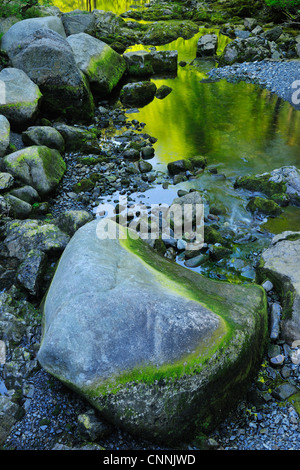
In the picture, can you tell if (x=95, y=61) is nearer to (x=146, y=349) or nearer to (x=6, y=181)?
(x=6, y=181)

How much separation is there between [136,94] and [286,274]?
454 inches

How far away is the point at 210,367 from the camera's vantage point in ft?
12.4

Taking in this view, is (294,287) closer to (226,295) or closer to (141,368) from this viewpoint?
(226,295)

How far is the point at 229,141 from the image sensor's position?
450 inches

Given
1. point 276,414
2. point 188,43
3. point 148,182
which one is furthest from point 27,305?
point 188,43

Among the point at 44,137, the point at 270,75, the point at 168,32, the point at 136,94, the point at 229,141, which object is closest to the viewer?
the point at 44,137

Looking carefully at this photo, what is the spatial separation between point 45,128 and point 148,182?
3.36 m

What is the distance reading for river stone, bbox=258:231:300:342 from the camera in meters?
4.88

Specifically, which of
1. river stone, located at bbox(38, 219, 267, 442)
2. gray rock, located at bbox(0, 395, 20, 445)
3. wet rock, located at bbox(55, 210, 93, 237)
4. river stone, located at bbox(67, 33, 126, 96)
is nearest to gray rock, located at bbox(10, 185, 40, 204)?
wet rock, located at bbox(55, 210, 93, 237)

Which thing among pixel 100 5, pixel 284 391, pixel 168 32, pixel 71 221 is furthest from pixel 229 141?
pixel 100 5

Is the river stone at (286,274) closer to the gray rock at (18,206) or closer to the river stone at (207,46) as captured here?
the gray rock at (18,206)

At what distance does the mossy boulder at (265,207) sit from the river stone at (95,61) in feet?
29.1

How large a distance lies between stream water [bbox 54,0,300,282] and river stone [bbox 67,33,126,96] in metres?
1.87

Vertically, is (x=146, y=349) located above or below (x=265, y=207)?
above
